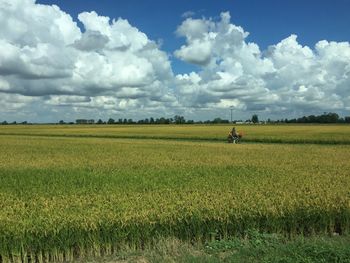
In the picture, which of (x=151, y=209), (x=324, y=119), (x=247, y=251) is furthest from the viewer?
(x=324, y=119)

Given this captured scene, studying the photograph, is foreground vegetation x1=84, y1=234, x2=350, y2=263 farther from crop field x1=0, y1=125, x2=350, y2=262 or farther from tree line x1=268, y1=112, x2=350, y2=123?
tree line x1=268, y1=112, x2=350, y2=123

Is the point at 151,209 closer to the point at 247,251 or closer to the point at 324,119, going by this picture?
the point at 247,251

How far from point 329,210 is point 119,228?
5787 mm

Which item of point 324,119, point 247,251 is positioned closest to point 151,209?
point 247,251

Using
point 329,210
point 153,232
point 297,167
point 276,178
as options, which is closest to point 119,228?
point 153,232

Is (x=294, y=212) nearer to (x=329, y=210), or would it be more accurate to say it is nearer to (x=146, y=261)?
(x=329, y=210)

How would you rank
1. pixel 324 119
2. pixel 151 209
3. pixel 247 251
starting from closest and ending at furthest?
pixel 247 251 → pixel 151 209 → pixel 324 119

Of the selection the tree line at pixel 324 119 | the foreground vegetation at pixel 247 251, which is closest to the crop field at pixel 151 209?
the foreground vegetation at pixel 247 251

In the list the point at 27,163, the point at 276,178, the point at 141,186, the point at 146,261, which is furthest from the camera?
the point at 27,163

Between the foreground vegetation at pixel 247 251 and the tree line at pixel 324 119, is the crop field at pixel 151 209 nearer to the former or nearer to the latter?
the foreground vegetation at pixel 247 251

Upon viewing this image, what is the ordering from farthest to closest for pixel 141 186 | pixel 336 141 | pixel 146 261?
pixel 336 141, pixel 141 186, pixel 146 261

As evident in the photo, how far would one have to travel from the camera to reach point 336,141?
2000 inches

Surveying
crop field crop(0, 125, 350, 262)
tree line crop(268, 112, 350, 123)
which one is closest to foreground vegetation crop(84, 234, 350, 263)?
crop field crop(0, 125, 350, 262)

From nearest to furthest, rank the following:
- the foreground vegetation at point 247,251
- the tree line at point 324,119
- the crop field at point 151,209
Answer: the foreground vegetation at point 247,251
the crop field at point 151,209
the tree line at point 324,119
